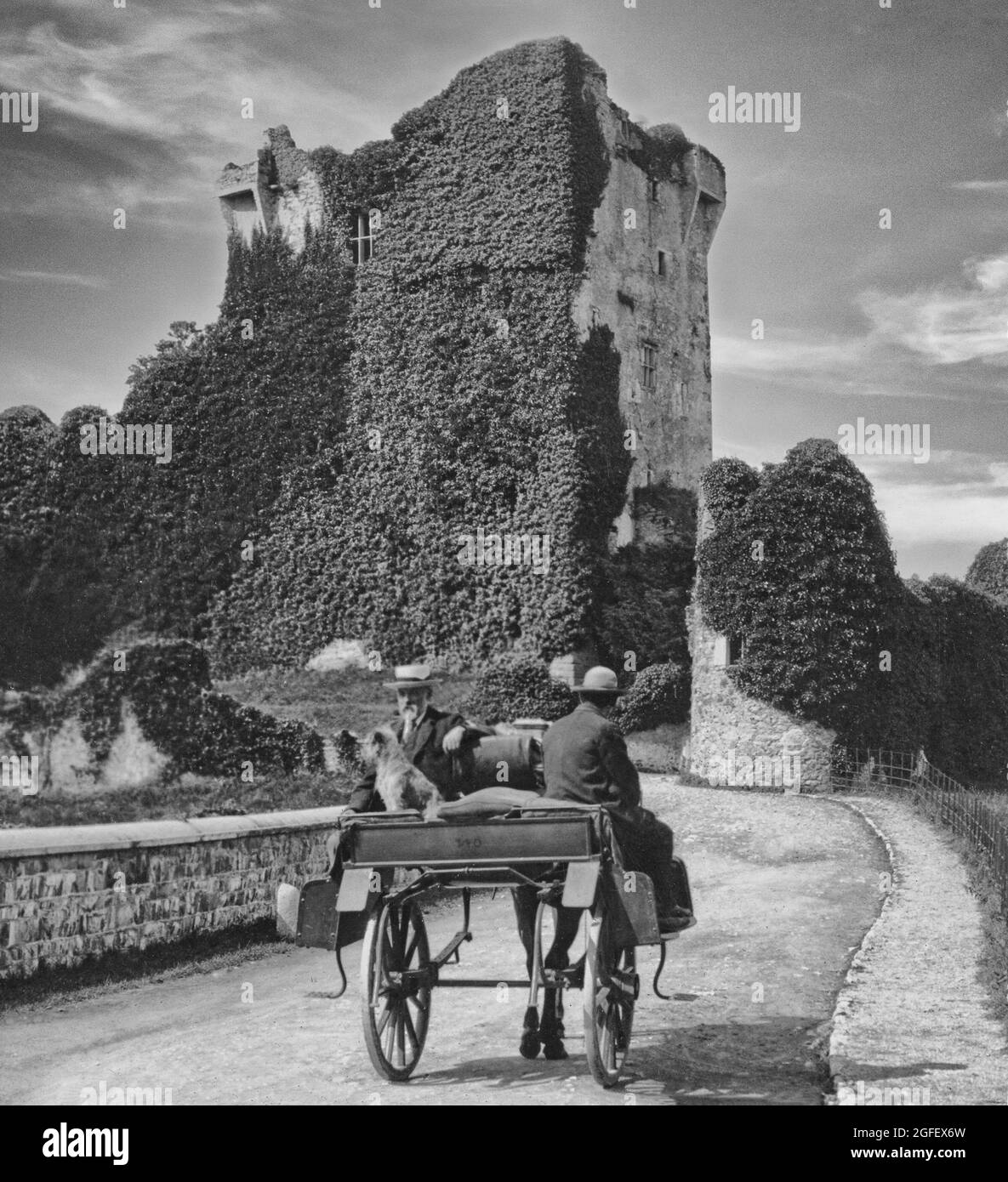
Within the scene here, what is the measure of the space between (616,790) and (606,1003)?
1.19m

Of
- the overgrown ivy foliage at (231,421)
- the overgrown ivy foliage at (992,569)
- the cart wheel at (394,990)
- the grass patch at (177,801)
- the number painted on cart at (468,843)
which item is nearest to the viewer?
the cart wheel at (394,990)

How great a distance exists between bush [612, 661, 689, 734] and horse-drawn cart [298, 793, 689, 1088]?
63.0ft

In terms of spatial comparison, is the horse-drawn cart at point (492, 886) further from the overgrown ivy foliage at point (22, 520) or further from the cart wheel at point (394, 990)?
the overgrown ivy foliage at point (22, 520)

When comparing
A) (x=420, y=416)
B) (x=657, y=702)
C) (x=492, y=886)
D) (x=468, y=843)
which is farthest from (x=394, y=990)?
(x=420, y=416)

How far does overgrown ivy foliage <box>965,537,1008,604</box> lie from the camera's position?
125ft

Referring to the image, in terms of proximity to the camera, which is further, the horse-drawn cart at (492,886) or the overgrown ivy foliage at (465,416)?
the overgrown ivy foliage at (465,416)

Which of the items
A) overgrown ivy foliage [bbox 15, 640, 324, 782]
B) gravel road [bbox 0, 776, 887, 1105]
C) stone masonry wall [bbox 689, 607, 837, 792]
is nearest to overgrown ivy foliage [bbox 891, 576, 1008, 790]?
stone masonry wall [bbox 689, 607, 837, 792]

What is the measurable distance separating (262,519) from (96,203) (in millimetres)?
8493

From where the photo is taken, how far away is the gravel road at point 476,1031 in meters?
7.21

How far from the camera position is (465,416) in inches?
1178

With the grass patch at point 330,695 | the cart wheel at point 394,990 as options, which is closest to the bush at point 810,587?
the grass patch at point 330,695

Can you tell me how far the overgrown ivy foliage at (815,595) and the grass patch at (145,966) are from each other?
12.9 meters

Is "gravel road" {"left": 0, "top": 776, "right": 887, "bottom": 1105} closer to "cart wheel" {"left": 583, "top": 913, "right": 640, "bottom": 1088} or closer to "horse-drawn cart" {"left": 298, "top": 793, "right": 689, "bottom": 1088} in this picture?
"cart wheel" {"left": 583, "top": 913, "right": 640, "bottom": 1088}

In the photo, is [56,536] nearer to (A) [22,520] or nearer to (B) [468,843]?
(A) [22,520]
